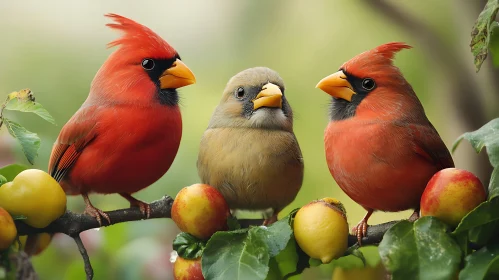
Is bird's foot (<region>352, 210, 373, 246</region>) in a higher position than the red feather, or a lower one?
lower

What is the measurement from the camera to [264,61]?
2158 mm

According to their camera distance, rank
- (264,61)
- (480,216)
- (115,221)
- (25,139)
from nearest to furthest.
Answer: (480,216), (25,139), (115,221), (264,61)

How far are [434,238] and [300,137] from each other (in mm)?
1063

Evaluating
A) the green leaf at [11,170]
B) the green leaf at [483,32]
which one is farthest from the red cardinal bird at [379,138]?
the green leaf at [11,170]

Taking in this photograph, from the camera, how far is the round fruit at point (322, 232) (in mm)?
775

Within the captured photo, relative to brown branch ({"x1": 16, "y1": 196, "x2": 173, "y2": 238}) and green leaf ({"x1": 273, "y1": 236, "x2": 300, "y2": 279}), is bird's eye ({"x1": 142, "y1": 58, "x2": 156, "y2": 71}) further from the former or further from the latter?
green leaf ({"x1": 273, "y1": 236, "x2": 300, "y2": 279})

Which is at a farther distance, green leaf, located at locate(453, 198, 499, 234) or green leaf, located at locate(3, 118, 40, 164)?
green leaf, located at locate(3, 118, 40, 164)

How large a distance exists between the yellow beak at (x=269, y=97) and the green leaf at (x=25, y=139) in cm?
31

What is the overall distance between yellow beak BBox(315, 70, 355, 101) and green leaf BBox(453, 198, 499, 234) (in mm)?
242

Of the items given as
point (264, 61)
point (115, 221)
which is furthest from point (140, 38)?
point (264, 61)

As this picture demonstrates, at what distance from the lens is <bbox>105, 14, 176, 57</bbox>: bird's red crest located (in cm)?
93

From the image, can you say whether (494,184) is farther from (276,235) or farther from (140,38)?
(140,38)

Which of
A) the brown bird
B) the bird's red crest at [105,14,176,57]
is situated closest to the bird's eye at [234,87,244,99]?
the brown bird

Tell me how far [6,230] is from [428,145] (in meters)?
0.55
